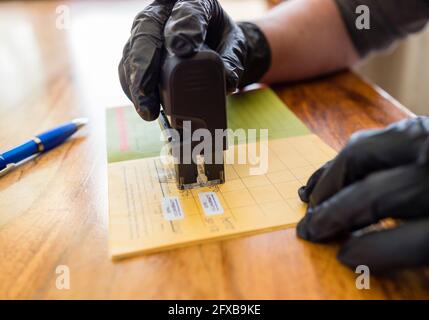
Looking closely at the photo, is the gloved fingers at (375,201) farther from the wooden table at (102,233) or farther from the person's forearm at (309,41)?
the person's forearm at (309,41)

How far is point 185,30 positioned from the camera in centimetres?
47

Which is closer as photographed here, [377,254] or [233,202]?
[377,254]

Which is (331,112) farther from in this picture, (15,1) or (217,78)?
(15,1)

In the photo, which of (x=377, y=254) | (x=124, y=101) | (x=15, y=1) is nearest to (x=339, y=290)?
(x=377, y=254)

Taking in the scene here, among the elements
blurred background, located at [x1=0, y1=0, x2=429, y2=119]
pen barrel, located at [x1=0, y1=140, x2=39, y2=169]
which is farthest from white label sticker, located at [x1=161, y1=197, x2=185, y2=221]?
blurred background, located at [x1=0, y1=0, x2=429, y2=119]

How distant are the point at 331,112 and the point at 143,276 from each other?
446mm

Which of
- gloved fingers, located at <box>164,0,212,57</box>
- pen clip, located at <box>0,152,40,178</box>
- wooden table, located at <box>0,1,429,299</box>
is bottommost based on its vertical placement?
wooden table, located at <box>0,1,429,299</box>

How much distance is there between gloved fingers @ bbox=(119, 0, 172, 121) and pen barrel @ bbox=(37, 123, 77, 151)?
6.5 inches

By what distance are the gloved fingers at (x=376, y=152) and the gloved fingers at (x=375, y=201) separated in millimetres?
18

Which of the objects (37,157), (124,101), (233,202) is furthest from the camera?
(124,101)

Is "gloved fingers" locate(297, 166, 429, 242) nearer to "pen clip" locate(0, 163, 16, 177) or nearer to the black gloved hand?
the black gloved hand

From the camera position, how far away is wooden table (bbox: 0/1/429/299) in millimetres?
406

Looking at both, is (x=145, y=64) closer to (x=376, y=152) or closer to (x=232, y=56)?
(x=232, y=56)
